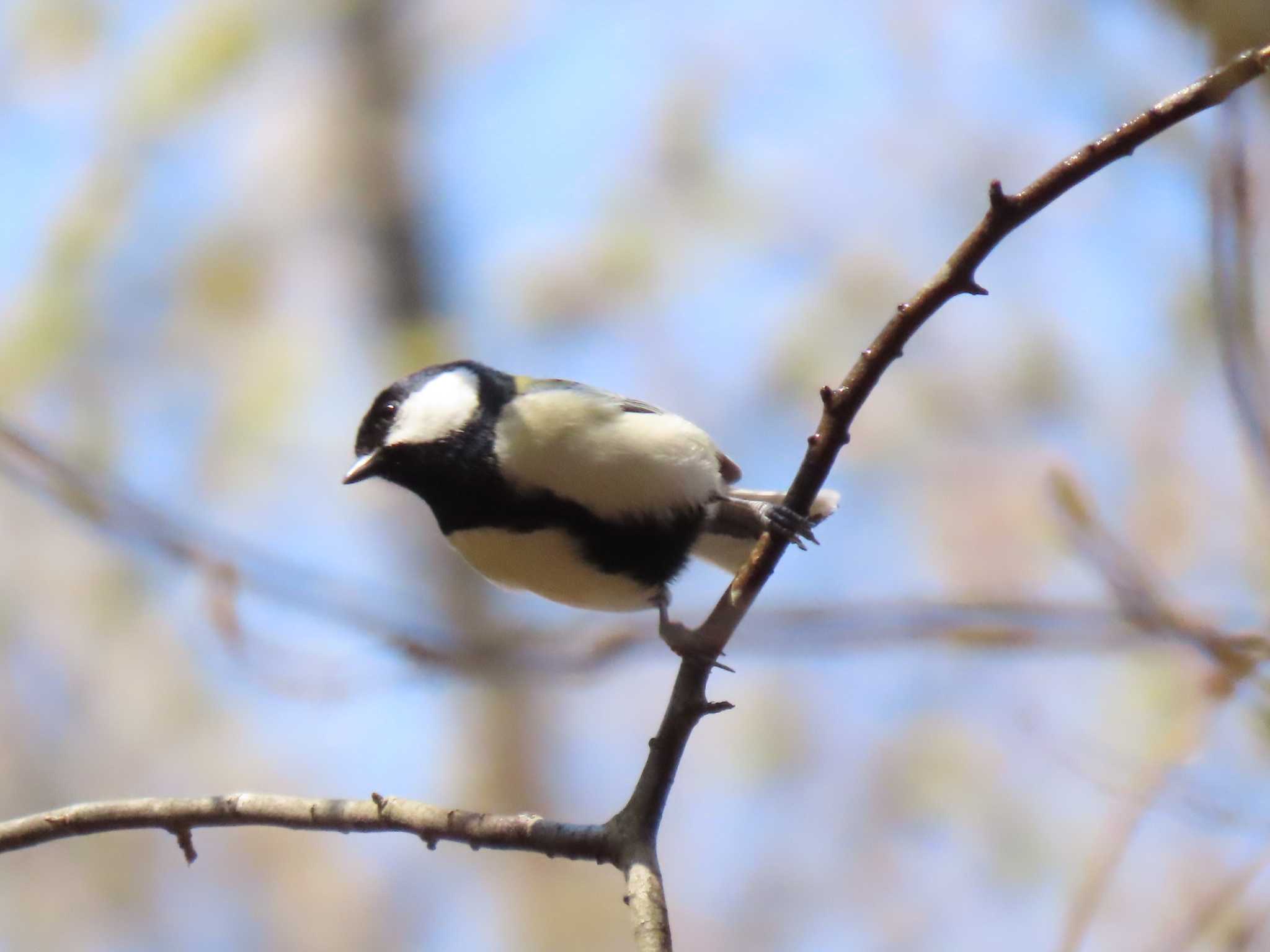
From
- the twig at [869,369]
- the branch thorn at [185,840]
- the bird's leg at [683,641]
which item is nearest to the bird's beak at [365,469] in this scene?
the bird's leg at [683,641]

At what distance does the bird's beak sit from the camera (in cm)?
265

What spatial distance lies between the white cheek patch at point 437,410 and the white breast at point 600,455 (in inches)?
4.0

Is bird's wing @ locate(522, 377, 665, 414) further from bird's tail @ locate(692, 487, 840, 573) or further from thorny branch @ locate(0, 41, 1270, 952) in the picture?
thorny branch @ locate(0, 41, 1270, 952)

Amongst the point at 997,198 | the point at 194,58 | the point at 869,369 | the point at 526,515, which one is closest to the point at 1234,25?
the point at 997,198

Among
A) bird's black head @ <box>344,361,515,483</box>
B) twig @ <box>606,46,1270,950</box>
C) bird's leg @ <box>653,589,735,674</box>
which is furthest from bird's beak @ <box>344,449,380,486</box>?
twig @ <box>606,46,1270,950</box>

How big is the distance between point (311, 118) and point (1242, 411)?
7061 millimetres

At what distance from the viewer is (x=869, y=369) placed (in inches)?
66.5

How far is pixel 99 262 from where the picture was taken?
5.38m

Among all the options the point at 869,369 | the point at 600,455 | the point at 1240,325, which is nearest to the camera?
the point at 1240,325

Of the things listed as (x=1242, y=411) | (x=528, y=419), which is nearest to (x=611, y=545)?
(x=528, y=419)

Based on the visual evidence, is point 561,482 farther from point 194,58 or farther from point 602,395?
point 194,58

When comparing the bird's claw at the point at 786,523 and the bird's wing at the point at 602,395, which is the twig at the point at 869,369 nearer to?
the bird's claw at the point at 786,523

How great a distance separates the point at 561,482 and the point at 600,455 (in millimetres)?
88

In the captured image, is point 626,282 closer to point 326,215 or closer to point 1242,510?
point 326,215
